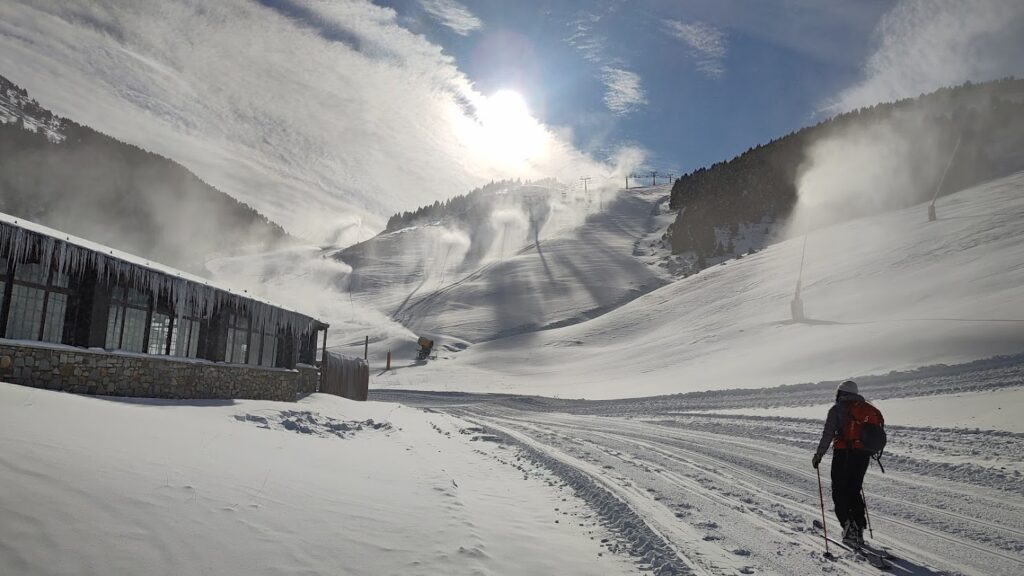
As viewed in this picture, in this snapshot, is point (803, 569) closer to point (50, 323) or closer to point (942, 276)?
point (50, 323)

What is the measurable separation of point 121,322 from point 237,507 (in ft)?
41.6

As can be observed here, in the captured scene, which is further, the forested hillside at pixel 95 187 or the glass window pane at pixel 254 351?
the forested hillside at pixel 95 187

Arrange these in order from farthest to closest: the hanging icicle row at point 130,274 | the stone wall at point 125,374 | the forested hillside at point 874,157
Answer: the forested hillside at point 874,157
the hanging icicle row at point 130,274
the stone wall at point 125,374

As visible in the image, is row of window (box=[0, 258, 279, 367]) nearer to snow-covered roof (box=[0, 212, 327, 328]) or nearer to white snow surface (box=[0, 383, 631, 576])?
snow-covered roof (box=[0, 212, 327, 328])

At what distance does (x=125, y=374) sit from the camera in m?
14.9

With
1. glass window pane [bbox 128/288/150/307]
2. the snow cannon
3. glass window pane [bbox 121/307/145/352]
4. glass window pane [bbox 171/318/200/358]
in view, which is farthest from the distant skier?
the snow cannon

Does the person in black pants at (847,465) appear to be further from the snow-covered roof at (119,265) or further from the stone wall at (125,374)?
the snow-covered roof at (119,265)

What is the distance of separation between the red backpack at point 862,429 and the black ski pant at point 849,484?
4.5 inches

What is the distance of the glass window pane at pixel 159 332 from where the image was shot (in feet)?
55.0

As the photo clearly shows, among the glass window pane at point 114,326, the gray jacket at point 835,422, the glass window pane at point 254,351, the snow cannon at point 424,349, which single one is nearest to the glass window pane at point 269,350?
the glass window pane at point 254,351

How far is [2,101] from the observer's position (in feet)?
471

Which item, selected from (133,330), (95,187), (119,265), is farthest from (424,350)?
(95,187)

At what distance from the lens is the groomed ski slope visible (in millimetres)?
24906

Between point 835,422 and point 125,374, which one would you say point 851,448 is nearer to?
point 835,422
